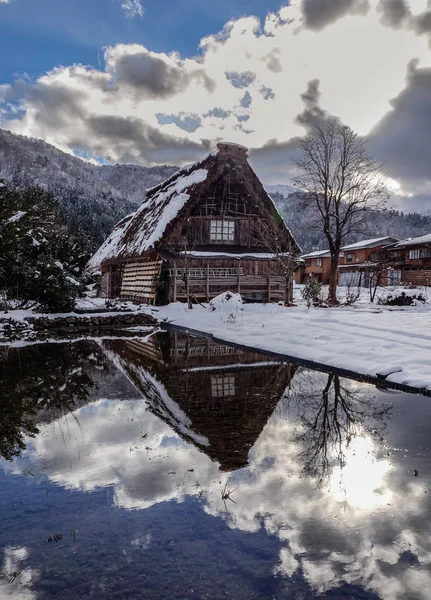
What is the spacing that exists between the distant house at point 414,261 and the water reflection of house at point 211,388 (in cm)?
4438

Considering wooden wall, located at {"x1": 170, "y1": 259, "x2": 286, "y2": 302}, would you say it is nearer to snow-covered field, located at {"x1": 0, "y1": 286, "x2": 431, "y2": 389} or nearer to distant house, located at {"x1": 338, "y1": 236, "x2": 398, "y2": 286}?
snow-covered field, located at {"x1": 0, "y1": 286, "x2": 431, "y2": 389}

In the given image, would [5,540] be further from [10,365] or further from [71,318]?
[71,318]

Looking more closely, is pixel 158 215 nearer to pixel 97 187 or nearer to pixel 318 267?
pixel 318 267

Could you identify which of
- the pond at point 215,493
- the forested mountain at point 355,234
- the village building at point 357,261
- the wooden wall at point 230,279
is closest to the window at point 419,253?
the village building at point 357,261

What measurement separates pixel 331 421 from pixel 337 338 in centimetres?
612

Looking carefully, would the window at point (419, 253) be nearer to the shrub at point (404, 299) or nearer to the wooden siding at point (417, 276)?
the wooden siding at point (417, 276)

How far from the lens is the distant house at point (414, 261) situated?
48.1m

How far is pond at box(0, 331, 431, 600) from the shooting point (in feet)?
8.53

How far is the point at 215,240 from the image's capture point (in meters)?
25.0

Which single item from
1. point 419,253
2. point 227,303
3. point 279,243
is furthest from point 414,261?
point 227,303

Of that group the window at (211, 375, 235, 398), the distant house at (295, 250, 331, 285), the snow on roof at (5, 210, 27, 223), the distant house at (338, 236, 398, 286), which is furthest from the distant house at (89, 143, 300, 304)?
the distant house at (295, 250, 331, 285)

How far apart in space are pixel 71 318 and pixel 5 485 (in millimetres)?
13361

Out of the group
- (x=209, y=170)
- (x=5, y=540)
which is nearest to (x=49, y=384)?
(x=5, y=540)

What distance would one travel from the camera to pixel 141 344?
41.6 ft
